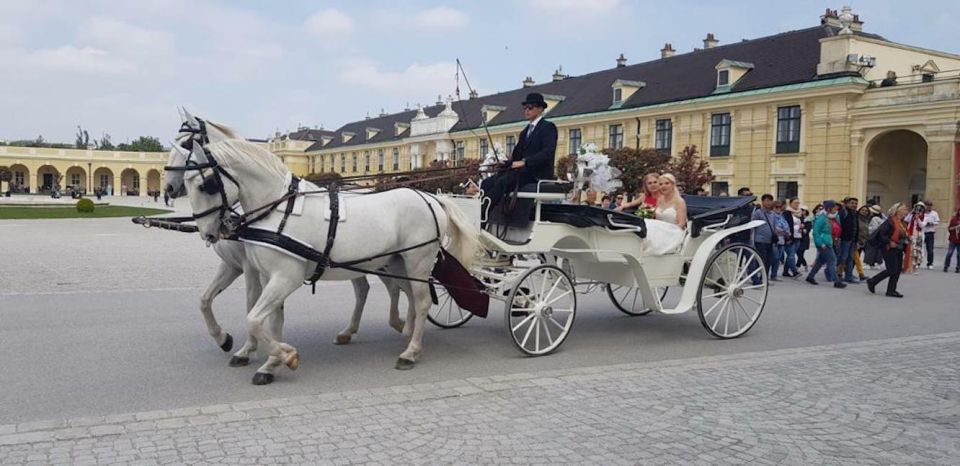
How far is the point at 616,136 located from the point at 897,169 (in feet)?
52.0

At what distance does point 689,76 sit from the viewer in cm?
4562

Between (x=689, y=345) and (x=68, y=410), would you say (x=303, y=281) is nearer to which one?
(x=68, y=410)

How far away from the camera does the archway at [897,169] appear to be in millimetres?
37562

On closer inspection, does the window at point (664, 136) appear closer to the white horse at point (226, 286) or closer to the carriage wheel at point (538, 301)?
the carriage wheel at point (538, 301)

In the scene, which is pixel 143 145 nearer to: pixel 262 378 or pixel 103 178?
pixel 103 178

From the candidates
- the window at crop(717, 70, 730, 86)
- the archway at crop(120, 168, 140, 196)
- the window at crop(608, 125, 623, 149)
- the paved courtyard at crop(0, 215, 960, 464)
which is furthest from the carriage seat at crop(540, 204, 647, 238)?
the archway at crop(120, 168, 140, 196)

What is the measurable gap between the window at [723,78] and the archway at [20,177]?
86991mm

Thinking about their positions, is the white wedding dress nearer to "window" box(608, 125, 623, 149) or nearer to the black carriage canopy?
the black carriage canopy

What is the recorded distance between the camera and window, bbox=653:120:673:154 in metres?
44.1

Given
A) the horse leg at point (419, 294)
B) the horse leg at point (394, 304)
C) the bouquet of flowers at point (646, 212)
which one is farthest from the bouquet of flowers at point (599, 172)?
the horse leg at point (394, 304)

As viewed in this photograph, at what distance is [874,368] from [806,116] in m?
33.2

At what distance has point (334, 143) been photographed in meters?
89.3

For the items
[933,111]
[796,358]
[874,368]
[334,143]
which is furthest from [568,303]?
[334,143]

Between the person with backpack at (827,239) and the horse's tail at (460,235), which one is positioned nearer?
the horse's tail at (460,235)
